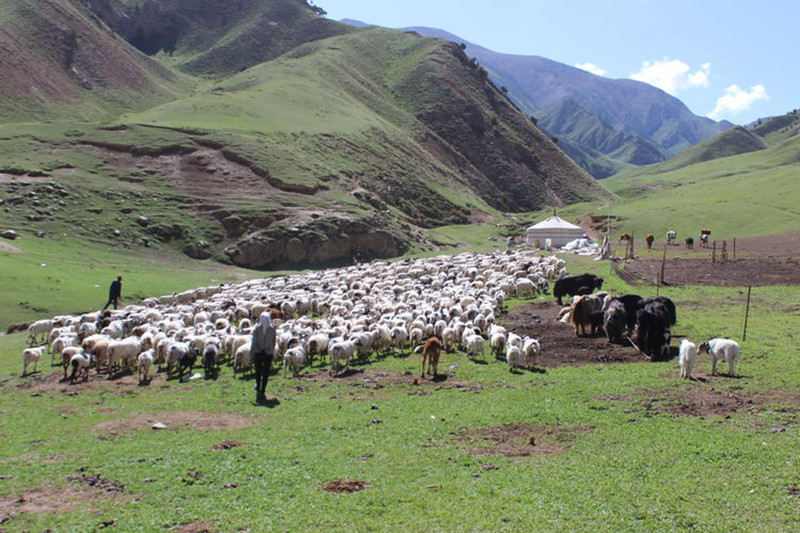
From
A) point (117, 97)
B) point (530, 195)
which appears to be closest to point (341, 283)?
point (530, 195)

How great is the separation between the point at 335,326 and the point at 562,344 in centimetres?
675

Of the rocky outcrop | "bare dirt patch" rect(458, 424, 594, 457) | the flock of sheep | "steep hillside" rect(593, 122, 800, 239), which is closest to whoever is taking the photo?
"bare dirt patch" rect(458, 424, 594, 457)

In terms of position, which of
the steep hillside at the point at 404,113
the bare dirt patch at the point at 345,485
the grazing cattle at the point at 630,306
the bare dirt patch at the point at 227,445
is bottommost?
the bare dirt patch at the point at 227,445

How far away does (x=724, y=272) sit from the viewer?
1252 inches

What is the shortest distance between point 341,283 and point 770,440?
77.9ft

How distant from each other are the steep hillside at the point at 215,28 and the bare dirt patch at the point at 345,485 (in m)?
141

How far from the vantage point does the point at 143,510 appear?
294 inches

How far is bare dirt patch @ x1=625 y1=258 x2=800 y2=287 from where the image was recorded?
29.1 meters

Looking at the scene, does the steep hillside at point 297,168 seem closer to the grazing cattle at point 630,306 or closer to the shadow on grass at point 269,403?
the grazing cattle at point 630,306

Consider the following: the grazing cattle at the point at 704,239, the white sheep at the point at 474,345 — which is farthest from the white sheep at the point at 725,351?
the grazing cattle at the point at 704,239

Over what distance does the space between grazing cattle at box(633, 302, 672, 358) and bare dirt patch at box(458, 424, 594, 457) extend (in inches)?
242

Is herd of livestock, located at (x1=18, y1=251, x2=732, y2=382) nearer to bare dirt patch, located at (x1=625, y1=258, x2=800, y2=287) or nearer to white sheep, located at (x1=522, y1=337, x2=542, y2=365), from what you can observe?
white sheep, located at (x1=522, y1=337, x2=542, y2=365)

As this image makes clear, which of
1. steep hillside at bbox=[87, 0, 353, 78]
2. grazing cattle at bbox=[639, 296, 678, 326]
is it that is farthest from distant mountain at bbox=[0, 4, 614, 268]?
grazing cattle at bbox=[639, 296, 678, 326]

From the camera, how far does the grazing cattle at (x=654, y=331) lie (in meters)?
15.1
